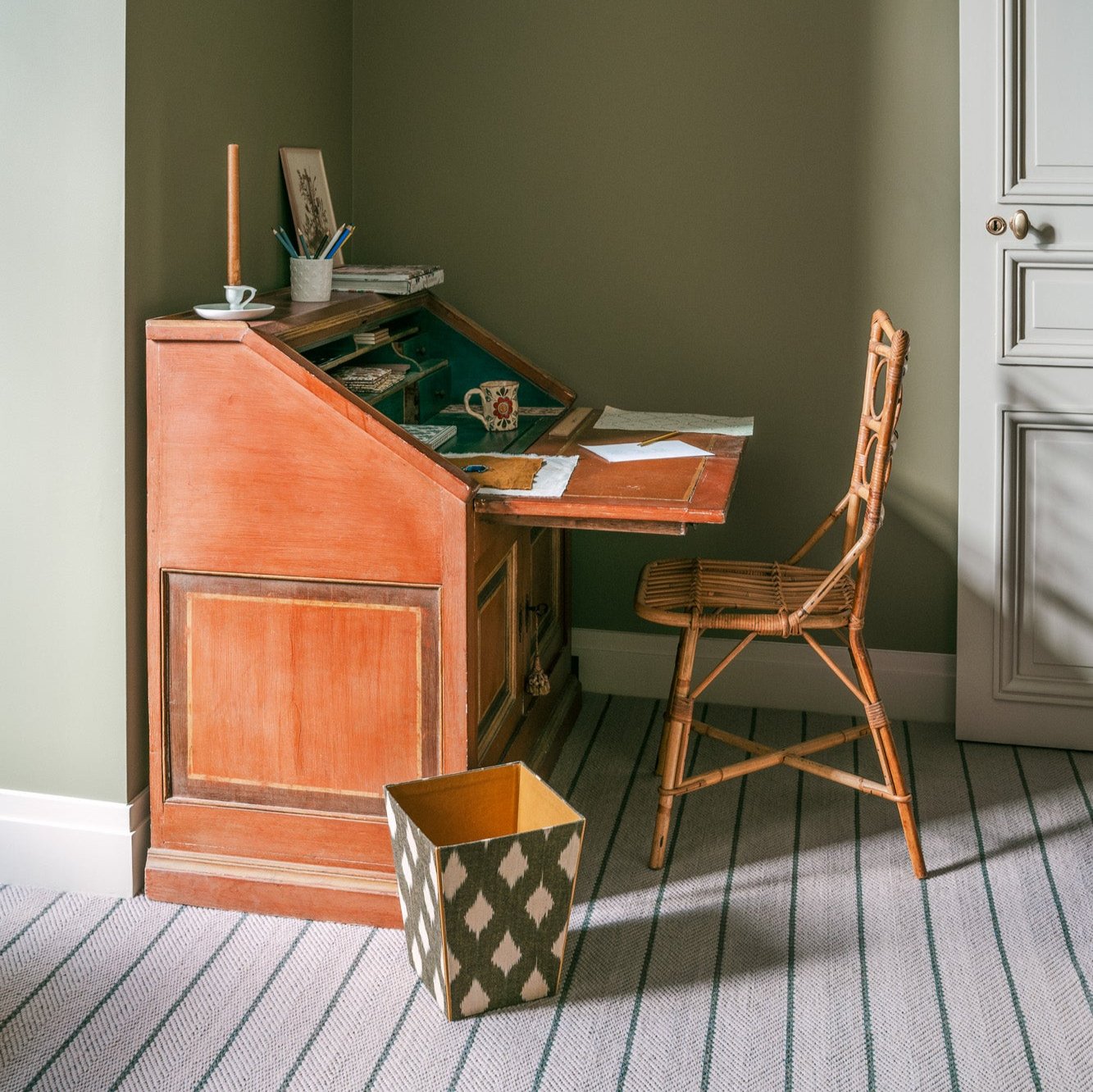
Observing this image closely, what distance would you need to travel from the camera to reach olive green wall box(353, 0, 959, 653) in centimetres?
299

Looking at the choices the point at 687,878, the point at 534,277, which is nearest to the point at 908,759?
the point at 687,878

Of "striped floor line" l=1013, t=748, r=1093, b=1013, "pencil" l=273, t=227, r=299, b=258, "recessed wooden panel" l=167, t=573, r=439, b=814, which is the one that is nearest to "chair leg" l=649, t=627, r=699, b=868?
"recessed wooden panel" l=167, t=573, r=439, b=814

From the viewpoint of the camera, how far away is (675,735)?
2447 millimetres

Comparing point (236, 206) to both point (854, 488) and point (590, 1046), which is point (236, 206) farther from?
point (590, 1046)

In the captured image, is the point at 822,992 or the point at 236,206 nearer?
the point at 822,992

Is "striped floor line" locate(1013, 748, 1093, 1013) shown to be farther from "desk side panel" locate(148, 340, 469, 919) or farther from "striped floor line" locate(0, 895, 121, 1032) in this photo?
"striped floor line" locate(0, 895, 121, 1032)

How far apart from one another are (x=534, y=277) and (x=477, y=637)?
129 cm

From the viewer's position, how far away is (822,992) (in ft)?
6.79

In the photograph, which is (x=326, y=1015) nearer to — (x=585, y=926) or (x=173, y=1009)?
(x=173, y=1009)

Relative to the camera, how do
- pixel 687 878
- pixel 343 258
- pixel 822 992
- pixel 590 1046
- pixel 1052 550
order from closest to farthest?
1. pixel 590 1046
2. pixel 822 992
3. pixel 687 878
4. pixel 1052 550
5. pixel 343 258

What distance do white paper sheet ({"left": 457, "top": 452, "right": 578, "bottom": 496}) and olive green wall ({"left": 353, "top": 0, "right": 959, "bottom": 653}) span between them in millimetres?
783

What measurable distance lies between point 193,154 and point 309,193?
0.54 m

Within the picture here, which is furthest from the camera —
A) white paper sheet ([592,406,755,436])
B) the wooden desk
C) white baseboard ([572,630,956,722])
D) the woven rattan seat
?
white baseboard ([572,630,956,722])

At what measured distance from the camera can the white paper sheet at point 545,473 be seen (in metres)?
2.20
